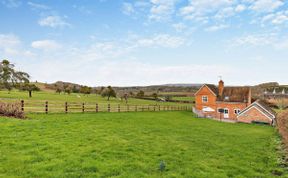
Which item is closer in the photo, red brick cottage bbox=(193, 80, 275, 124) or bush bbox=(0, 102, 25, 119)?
bush bbox=(0, 102, 25, 119)

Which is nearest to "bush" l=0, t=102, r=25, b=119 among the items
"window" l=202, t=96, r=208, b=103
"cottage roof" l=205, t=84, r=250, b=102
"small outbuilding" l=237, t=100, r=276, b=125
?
"small outbuilding" l=237, t=100, r=276, b=125

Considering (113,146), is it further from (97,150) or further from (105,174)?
(105,174)

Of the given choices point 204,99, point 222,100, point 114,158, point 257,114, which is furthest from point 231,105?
point 114,158

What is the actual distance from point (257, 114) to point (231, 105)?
22.2 feet

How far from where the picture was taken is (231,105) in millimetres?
43656

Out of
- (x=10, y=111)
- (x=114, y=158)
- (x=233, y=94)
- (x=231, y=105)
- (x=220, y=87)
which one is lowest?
(x=231, y=105)

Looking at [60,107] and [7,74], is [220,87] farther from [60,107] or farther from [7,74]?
[7,74]

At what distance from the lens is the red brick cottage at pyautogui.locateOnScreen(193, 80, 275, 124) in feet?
122

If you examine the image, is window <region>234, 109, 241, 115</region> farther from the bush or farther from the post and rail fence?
the bush

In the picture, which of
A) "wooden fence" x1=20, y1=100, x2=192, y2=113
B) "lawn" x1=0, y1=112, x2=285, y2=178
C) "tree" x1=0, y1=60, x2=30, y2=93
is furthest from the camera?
"tree" x1=0, y1=60, x2=30, y2=93

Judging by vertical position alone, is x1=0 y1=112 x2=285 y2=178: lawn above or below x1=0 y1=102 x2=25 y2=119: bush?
below

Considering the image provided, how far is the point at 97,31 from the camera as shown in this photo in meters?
31.7

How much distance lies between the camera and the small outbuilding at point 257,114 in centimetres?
Result: 3607

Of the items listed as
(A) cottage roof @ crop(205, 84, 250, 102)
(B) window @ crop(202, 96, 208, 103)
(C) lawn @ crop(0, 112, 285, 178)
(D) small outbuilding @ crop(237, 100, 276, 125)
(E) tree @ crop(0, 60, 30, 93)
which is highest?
(E) tree @ crop(0, 60, 30, 93)
